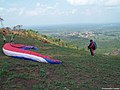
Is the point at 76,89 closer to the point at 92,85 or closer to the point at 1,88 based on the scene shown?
the point at 92,85

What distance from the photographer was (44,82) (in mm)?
13414

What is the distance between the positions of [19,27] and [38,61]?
2867 centimetres

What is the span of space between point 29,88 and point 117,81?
5.01 m

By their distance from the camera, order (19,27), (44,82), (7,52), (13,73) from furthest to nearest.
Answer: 1. (19,27)
2. (7,52)
3. (13,73)
4. (44,82)

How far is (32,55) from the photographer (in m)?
17.8

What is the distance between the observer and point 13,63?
1709 centimetres

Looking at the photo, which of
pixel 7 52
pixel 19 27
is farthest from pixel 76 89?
pixel 19 27

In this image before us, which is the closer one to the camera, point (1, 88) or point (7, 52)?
point (1, 88)

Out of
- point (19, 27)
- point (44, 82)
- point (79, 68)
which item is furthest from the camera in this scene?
point (19, 27)

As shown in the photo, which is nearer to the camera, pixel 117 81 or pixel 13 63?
pixel 117 81

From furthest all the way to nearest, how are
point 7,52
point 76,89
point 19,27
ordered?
point 19,27
point 7,52
point 76,89

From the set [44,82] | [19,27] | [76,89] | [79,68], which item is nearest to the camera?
[76,89]

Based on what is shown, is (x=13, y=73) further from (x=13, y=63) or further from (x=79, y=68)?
(x=79, y=68)

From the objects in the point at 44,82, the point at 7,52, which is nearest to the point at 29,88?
the point at 44,82
